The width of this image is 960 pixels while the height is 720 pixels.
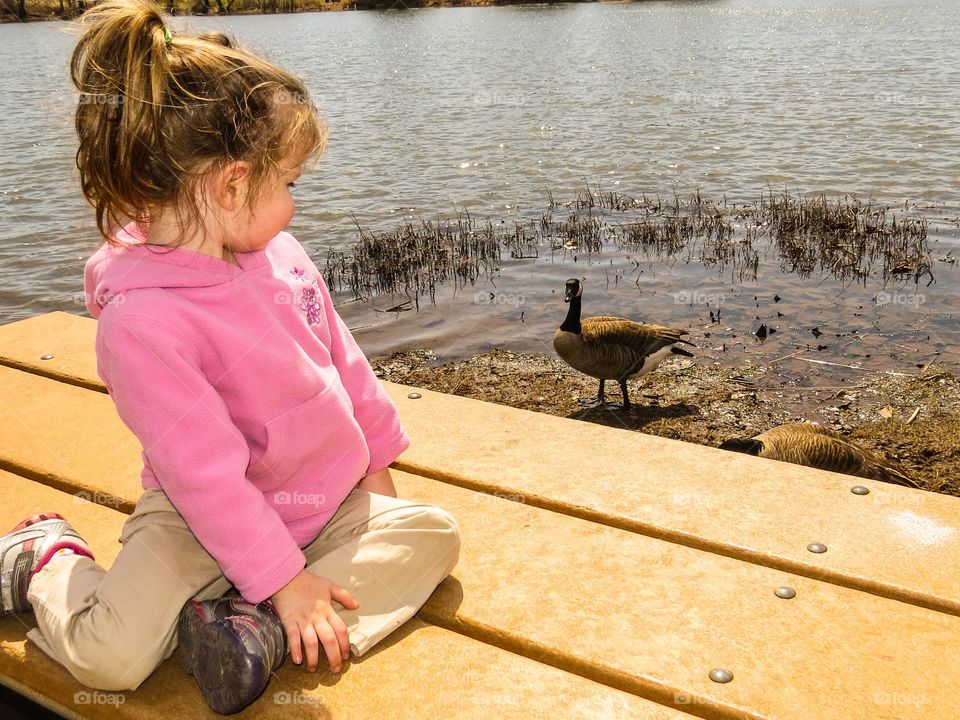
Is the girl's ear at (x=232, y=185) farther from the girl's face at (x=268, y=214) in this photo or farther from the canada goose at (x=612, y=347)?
the canada goose at (x=612, y=347)

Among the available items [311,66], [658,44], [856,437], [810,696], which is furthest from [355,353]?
[658,44]

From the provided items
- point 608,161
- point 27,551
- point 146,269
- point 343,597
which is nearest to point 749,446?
point 343,597

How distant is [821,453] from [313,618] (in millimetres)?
3782

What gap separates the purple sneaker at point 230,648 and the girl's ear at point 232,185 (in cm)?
118

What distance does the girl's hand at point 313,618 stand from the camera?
240cm

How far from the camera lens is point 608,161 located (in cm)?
1714

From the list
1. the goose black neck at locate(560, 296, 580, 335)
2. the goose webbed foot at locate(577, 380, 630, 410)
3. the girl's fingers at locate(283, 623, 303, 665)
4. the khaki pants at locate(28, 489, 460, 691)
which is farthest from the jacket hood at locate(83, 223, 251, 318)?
the goose webbed foot at locate(577, 380, 630, 410)

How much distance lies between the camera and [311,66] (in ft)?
108

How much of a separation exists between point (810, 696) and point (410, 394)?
7.97ft

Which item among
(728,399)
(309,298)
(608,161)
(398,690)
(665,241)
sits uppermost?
(309,298)

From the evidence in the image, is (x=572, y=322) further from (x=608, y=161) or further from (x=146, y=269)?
(x=608, y=161)

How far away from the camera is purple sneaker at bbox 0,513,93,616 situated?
2699 millimetres

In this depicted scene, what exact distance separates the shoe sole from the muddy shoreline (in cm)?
523

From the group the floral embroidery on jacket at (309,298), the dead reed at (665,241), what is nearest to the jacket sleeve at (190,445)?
the floral embroidery on jacket at (309,298)
